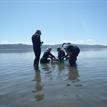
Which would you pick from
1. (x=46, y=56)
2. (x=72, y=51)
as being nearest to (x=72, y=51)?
(x=72, y=51)

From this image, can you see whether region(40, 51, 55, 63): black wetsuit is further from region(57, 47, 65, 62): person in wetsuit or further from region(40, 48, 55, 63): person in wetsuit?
region(57, 47, 65, 62): person in wetsuit

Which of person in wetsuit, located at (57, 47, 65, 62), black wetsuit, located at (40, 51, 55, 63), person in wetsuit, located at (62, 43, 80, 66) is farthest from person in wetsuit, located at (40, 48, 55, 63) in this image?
person in wetsuit, located at (62, 43, 80, 66)

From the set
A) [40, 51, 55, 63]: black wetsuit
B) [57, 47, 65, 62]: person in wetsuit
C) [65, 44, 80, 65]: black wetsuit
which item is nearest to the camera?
[65, 44, 80, 65]: black wetsuit

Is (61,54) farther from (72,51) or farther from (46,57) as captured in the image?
(72,51)

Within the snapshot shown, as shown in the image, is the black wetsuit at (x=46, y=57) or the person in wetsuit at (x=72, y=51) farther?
the black wetsuit at (x=46, y=57)

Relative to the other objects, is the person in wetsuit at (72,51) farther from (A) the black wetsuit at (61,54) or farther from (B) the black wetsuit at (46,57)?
(B) the black wetsuit at (46,57)

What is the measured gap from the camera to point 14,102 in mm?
6004

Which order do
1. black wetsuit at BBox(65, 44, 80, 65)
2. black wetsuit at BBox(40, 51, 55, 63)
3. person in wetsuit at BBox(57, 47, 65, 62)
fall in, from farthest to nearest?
black wetsuit at BBox(40, 51, 55, 63), person in wetsuit at BBox(57, 47, 65, 62), black wetsuit at BBox(65, 44, 80, 65)

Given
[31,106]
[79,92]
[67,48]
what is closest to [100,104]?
[79,92]

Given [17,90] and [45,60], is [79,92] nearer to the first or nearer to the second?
[17,90]

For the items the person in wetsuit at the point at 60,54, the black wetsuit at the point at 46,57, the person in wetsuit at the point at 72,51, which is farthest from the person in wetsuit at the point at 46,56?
the person in wetsuit at the point at 72,51

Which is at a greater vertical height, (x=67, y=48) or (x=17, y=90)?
(x=67, y=48)

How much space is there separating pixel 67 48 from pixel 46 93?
7728 mm

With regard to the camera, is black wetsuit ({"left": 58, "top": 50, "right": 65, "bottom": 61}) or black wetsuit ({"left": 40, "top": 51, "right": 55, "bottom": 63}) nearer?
black wetsuit ({"left": 58, "top": 50, "right": 65, "bottom": 61})
